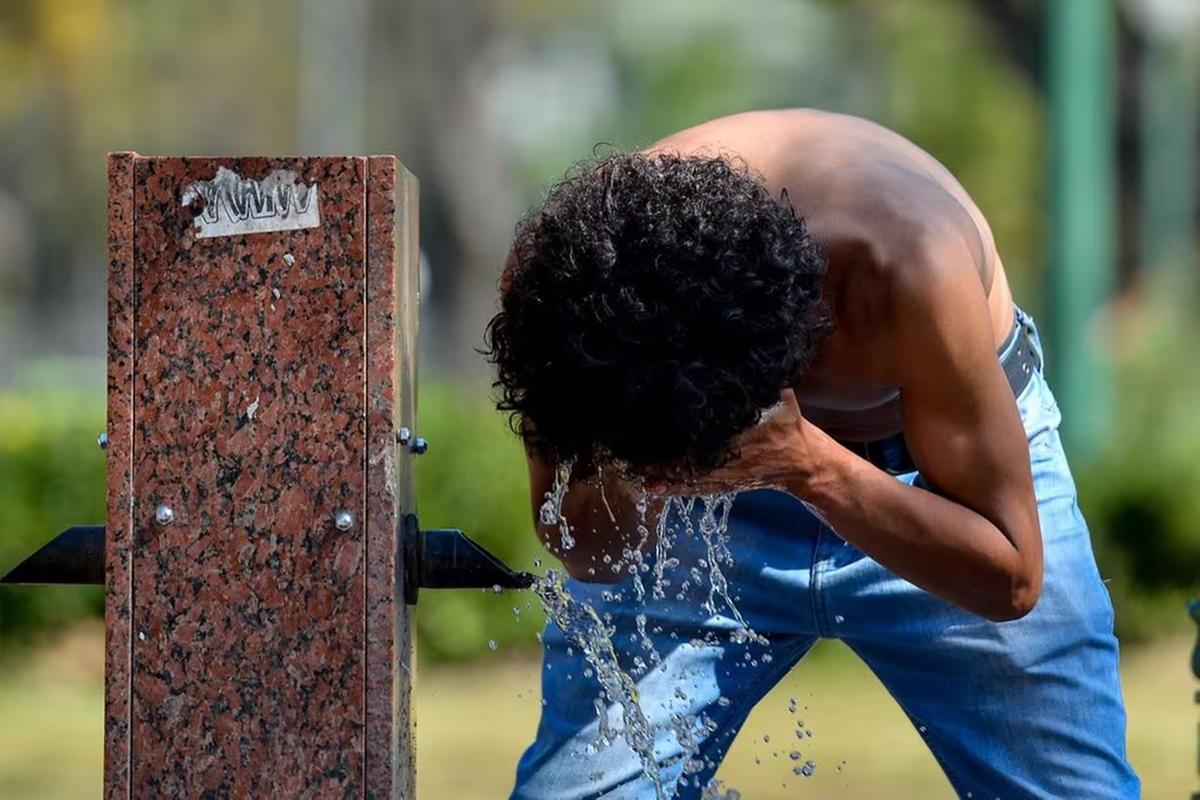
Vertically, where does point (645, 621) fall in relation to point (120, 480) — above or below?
below

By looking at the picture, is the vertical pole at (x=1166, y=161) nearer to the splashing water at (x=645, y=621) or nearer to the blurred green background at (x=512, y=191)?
the blurred green background at (x=512, y=191)

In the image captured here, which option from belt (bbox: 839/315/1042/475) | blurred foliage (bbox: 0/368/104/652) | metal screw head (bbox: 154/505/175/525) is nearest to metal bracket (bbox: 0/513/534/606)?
metal screw head (bbox: 154/505/175/525)

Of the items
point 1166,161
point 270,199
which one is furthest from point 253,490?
point 1166,161

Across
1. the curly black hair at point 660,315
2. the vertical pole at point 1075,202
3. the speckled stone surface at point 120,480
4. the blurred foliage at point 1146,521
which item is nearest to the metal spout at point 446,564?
the curly black hair at point 660,315

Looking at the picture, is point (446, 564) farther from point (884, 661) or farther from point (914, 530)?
point (884, 661)

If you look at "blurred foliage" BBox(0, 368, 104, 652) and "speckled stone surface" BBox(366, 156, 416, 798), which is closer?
"speckled stone surface" BBox(366, 156, 416, 798)

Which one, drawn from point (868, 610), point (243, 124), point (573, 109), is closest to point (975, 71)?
point (573, 109)

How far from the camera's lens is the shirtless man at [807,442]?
215 centimetres

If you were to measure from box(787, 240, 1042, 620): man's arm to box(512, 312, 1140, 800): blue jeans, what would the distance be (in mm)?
270

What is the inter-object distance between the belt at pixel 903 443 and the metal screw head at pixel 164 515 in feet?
3.33

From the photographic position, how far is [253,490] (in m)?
2.33

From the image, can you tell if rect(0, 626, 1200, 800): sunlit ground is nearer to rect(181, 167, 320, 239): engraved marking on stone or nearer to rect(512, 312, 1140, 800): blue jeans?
rect(512, 312, 1140, 800): blue jeans

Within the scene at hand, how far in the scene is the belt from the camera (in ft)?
9.05

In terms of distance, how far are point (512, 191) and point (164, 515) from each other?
49.3ft
